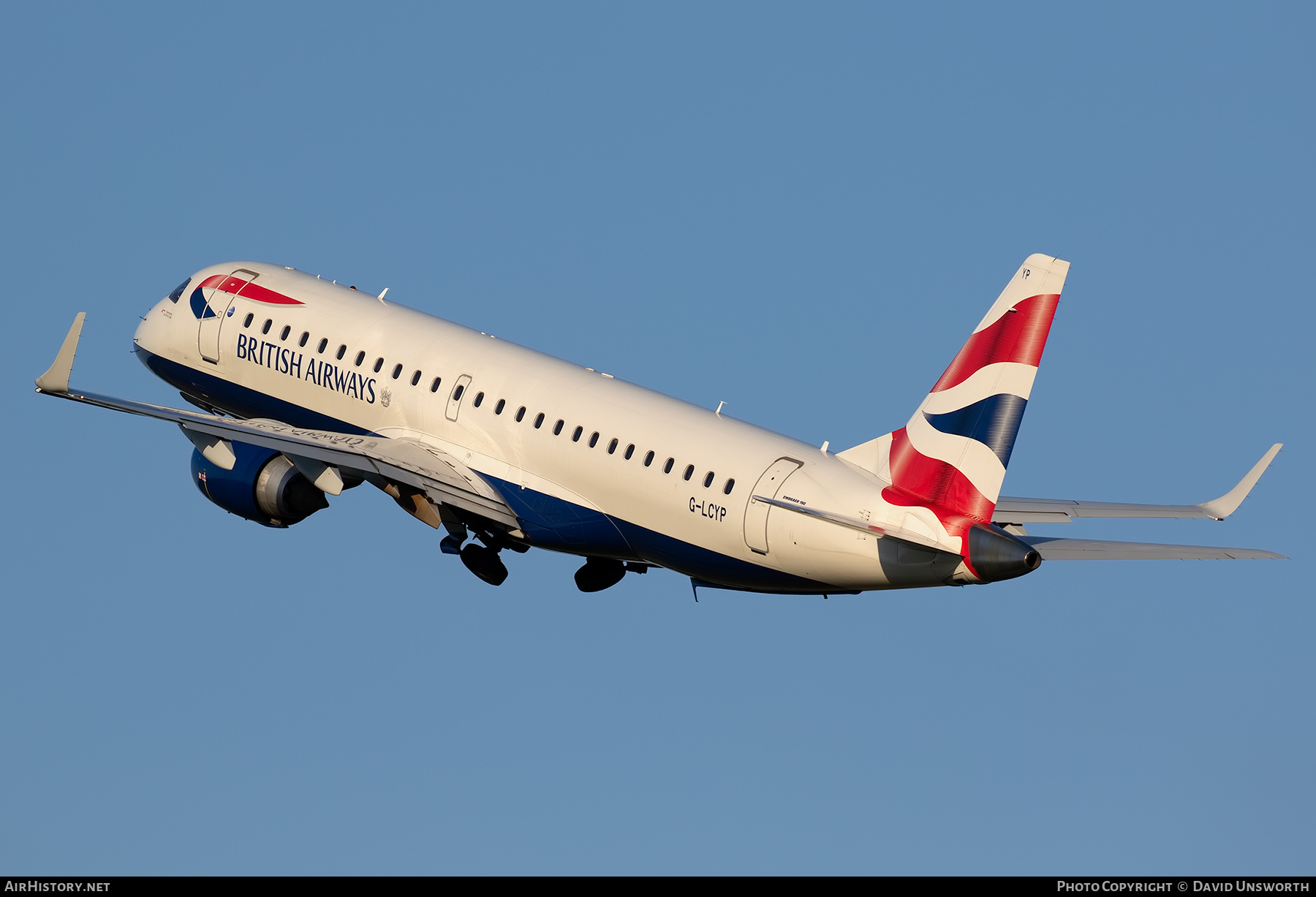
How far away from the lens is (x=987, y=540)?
41.3 metres

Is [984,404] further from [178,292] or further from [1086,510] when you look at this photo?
[178,292]

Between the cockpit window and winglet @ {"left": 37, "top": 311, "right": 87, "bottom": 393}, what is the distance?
9.92 m

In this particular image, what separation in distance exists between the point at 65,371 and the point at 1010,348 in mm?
20646

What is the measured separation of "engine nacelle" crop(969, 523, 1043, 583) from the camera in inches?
1607

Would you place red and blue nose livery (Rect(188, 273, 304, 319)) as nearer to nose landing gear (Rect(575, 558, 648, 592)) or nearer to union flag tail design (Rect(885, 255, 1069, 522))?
nose landing gear (Rect(575, 558, 648, 592))

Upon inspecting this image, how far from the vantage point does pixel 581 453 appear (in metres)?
48.1

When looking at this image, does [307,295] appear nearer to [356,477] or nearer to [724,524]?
[356,477]

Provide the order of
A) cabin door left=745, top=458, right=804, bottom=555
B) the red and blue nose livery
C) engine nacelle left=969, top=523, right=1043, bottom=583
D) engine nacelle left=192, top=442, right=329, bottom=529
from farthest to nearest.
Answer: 1. the red and blue nose livery
2. engine nacelle left=192, top=442, right=329, bottom=529
3. cabin door left=745, top=458, right=804, bottom=555
4. engine nacelle left=969, top=523, right=1043, bottom=583

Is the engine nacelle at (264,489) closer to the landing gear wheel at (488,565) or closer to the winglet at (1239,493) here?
the landing gear wheel at (488,565)

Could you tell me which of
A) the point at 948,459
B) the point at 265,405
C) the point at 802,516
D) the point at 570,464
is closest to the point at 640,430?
the point at 570,464

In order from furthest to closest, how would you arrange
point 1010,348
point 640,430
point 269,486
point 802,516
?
1. point 269,486
2. point 640,430
3. point 802,516
4. point 1010,348

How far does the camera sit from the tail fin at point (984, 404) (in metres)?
40.7

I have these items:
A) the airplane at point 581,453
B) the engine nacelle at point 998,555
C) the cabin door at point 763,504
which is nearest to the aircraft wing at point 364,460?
the airplane at point 581,453

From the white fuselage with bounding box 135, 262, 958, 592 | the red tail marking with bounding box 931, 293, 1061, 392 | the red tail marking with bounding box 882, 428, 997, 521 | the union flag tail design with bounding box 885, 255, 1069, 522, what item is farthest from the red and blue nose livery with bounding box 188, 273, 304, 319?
the red tail marking with bounding box 931, 293, 1061, 392
